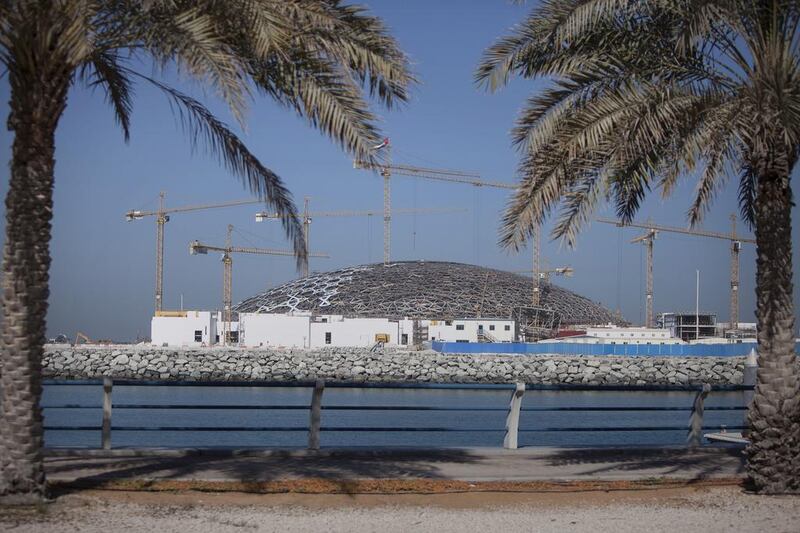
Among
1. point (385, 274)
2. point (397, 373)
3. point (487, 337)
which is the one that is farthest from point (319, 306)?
point (397, 373)

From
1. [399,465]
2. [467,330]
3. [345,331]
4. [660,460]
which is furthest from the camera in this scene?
[467,330]

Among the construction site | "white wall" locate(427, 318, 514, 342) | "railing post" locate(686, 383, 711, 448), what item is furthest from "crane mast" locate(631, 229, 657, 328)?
"railing post" locate(686, 383, 711, 448)

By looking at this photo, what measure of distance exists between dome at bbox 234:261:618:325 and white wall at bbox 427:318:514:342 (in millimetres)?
18649

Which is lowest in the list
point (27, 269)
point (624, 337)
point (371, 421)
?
point (371, 421)

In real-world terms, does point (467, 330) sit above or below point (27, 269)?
below

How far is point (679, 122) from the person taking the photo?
9555mm

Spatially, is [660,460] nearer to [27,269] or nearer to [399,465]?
[399,465]

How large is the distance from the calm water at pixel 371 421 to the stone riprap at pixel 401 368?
19.6 feet

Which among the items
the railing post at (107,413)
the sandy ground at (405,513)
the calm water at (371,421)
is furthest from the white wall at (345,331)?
the sandy ground at (405,513)

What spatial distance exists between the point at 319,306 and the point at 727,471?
105933 mm

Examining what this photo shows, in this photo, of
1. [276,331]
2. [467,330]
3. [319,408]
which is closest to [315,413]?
[319,408]

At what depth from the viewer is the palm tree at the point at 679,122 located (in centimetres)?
911

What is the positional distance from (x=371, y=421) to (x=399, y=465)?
734 inches

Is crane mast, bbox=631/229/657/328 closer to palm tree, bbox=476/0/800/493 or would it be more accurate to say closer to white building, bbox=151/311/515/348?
white building, bbox=151/311/515/348
